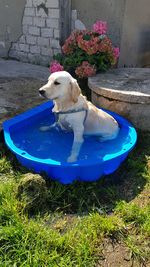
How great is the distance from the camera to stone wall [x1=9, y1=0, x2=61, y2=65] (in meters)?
6.39

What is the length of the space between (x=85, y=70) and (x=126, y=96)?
3.24ft

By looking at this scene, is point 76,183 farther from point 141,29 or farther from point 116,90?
point 141,29

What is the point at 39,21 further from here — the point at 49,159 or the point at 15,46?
the point at 49,159

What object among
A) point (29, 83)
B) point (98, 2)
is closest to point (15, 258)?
point (29, 83)

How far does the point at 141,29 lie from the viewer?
679cm

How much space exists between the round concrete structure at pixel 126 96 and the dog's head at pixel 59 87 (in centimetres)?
108

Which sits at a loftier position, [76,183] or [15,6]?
[15,6]

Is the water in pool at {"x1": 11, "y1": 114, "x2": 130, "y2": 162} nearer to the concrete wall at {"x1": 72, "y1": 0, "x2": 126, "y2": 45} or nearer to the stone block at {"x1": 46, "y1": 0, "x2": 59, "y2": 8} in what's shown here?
the concrete wall at {"x1": 72, "y1": 0, "x2": 126, "y2": 45}

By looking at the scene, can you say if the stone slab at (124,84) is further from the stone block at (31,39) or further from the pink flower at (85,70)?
the stone block at (31,39)

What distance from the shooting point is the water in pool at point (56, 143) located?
156 inches

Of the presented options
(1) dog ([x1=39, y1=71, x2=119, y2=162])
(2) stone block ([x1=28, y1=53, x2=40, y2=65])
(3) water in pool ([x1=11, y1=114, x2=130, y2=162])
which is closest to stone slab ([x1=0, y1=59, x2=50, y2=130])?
(2) stone block ([x1=28, y1=53, x2=40, y2=65])

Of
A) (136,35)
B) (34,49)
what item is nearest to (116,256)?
(136,35)

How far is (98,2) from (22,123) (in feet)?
9.70

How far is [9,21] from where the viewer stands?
7.05m
